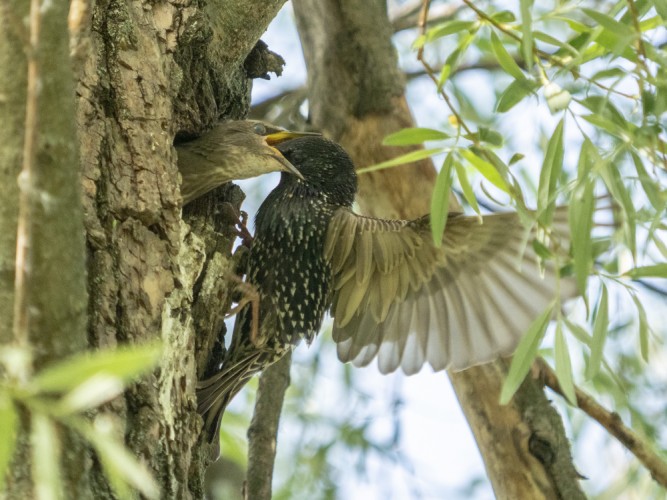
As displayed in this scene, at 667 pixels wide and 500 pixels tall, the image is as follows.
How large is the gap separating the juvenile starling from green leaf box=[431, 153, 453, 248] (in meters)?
0.65

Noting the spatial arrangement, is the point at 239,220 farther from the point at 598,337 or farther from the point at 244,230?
the point at 598,337

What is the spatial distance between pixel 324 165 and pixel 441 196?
99 centimetres

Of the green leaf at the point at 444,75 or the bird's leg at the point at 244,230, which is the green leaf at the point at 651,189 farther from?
the bird's leg at the point at 244,230

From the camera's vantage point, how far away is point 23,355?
885 millimetres

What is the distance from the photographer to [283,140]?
282 centimetres

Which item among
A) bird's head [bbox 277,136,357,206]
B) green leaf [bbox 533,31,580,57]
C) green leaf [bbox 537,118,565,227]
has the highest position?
bird's head [bbox 277,136,357,206]

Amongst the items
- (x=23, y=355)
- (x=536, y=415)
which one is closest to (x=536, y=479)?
(x=536, y=415)

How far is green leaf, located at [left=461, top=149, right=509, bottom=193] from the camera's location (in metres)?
1.71

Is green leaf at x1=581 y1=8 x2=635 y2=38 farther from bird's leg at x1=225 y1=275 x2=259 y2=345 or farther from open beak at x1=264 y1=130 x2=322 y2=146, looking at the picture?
open beak at x1=264 y1=130 x2=322 y2=146

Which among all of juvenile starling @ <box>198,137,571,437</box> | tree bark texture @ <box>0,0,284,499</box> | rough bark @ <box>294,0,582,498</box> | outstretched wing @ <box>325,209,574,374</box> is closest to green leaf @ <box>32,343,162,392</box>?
tree bark texture @ <box>0,0,284,499</box>

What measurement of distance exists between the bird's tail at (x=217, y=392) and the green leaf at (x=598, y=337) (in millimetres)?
1002

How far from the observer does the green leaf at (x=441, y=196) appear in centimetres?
175

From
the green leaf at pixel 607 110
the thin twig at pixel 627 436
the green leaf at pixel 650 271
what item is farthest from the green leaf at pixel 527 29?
the thin twig at pixel 627 436

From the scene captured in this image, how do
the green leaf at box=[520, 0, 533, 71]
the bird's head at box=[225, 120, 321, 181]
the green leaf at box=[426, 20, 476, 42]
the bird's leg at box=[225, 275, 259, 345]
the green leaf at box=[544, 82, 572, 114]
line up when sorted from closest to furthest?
the green leaf at box=[520, 0, 533, 71]
the green leaf at box=[544, 82, 572, 114]
the green leaf at box=[426, 20, 476, 42]
the bird's leg at box=[225, 275, 259, 345]
the bird's head at box=[225, 120, 321, 181]
